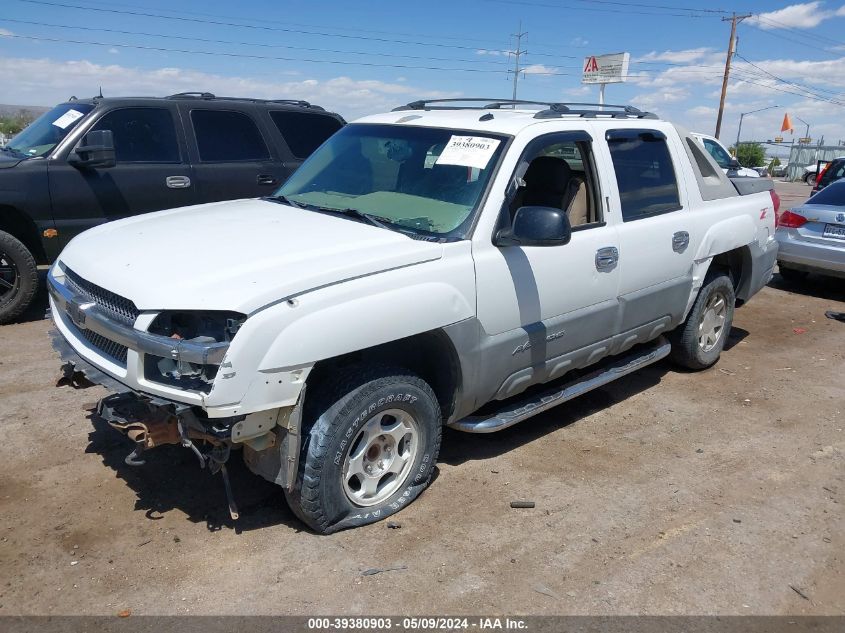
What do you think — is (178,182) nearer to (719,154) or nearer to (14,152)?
(14,152)

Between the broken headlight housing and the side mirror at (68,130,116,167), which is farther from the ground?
the side mirror at (68,130,116,167)

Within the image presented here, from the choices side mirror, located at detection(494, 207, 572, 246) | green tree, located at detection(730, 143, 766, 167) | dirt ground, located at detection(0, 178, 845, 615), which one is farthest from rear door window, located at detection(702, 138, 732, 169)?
green tree, located at detection(730, 143, 766, 167)

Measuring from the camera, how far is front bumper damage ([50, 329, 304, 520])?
2.96 m

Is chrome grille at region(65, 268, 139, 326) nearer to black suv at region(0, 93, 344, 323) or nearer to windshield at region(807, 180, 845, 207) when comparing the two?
black suv at region(0, 93, 344, 323)

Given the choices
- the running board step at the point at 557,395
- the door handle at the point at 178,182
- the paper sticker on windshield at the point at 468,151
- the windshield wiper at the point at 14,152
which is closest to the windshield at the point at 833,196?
the running board step at the point at 557,395

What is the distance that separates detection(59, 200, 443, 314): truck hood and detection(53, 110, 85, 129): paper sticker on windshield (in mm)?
3358

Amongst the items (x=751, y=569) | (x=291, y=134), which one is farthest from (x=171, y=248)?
(x=291, y=134)

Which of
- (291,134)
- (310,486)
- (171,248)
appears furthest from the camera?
(291,134)

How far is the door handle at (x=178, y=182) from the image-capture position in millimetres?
7082

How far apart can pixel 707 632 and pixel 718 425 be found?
7.82 feet

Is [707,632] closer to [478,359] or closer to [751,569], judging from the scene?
[751,569]

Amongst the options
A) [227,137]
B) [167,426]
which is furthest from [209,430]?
[227,137]

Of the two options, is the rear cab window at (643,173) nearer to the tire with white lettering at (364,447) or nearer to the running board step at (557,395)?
the running board step at (557,395)

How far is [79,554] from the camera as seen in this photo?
326cm
